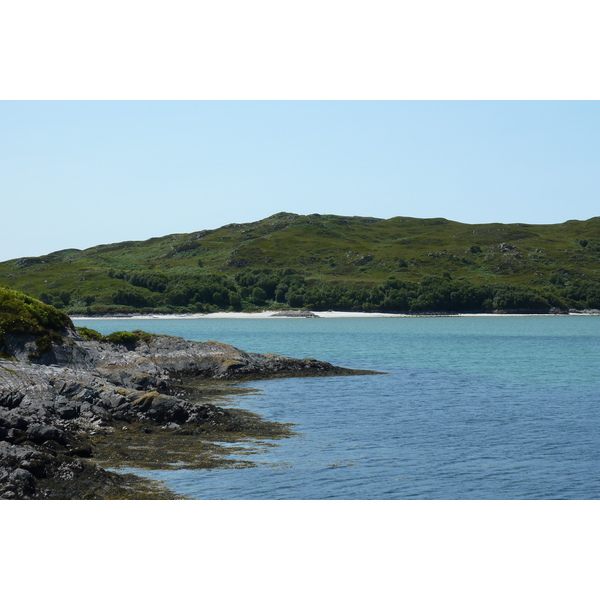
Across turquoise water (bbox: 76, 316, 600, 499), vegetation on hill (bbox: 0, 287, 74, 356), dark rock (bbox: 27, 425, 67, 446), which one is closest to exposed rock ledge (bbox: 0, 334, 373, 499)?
dark rock (bbox: 27, 425, 67, 446)

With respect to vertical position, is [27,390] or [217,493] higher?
[27,390]

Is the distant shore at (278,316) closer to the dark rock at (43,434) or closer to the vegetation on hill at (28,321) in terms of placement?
the vegetation on hill at (28,321)

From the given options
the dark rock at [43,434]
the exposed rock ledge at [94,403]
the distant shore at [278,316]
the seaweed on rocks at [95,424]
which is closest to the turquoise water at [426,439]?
the seaweed on rocks at [95,424]

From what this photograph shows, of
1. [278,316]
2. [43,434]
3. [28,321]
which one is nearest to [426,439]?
[43,434]

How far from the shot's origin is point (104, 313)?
171125mm

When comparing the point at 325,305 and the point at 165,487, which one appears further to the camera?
the point at 325,305

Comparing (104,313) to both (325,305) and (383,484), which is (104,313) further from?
(383,484)

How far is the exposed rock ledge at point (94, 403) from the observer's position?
1639cm

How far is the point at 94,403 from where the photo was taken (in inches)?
990

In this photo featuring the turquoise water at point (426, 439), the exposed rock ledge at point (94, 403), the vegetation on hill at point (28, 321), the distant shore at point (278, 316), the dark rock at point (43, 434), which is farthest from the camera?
the distant shore at point (278, 316)

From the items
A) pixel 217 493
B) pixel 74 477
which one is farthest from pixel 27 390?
pixel 217 493

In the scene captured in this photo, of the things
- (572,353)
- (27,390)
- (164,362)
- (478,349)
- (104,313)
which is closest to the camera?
(27,390)

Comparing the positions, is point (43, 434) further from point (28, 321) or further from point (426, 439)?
point (28, 321)

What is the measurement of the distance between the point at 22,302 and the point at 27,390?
12.0 metres
